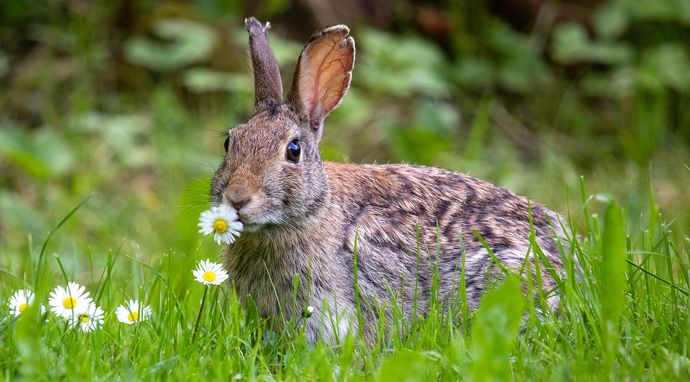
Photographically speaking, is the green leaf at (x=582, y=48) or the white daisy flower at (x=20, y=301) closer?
the white daisy flower at (x=20, y=301)

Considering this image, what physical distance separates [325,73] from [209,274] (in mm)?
1184

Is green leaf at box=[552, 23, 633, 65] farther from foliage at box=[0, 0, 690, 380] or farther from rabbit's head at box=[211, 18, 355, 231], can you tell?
rabbit's head at box=[211, 18, 355, 231]

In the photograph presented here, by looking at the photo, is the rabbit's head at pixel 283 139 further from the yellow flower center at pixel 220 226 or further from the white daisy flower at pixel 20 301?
the white daisy flower at pixel 20 301

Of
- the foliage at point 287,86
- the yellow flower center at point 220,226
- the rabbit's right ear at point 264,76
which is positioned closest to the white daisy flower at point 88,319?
the yellow flower center at point 220,226

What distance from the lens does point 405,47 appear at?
8031mm

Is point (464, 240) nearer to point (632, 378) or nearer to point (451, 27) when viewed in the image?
point (632, 378)

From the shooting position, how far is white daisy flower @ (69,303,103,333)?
3193mm

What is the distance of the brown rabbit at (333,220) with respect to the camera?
12.1 ft

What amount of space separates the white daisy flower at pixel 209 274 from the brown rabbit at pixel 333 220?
227 millimetres

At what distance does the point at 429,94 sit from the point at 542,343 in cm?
540

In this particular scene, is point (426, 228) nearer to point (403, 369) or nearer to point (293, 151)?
point (293, 151)

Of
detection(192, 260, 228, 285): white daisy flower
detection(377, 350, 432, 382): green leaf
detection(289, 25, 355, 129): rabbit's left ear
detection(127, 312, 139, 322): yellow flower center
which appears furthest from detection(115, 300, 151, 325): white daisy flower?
detection(289, 25, 355, 129): rabbit's left ear

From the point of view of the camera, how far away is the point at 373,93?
8359 mm

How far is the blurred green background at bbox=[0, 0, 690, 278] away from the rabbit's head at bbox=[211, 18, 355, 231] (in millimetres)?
2662
